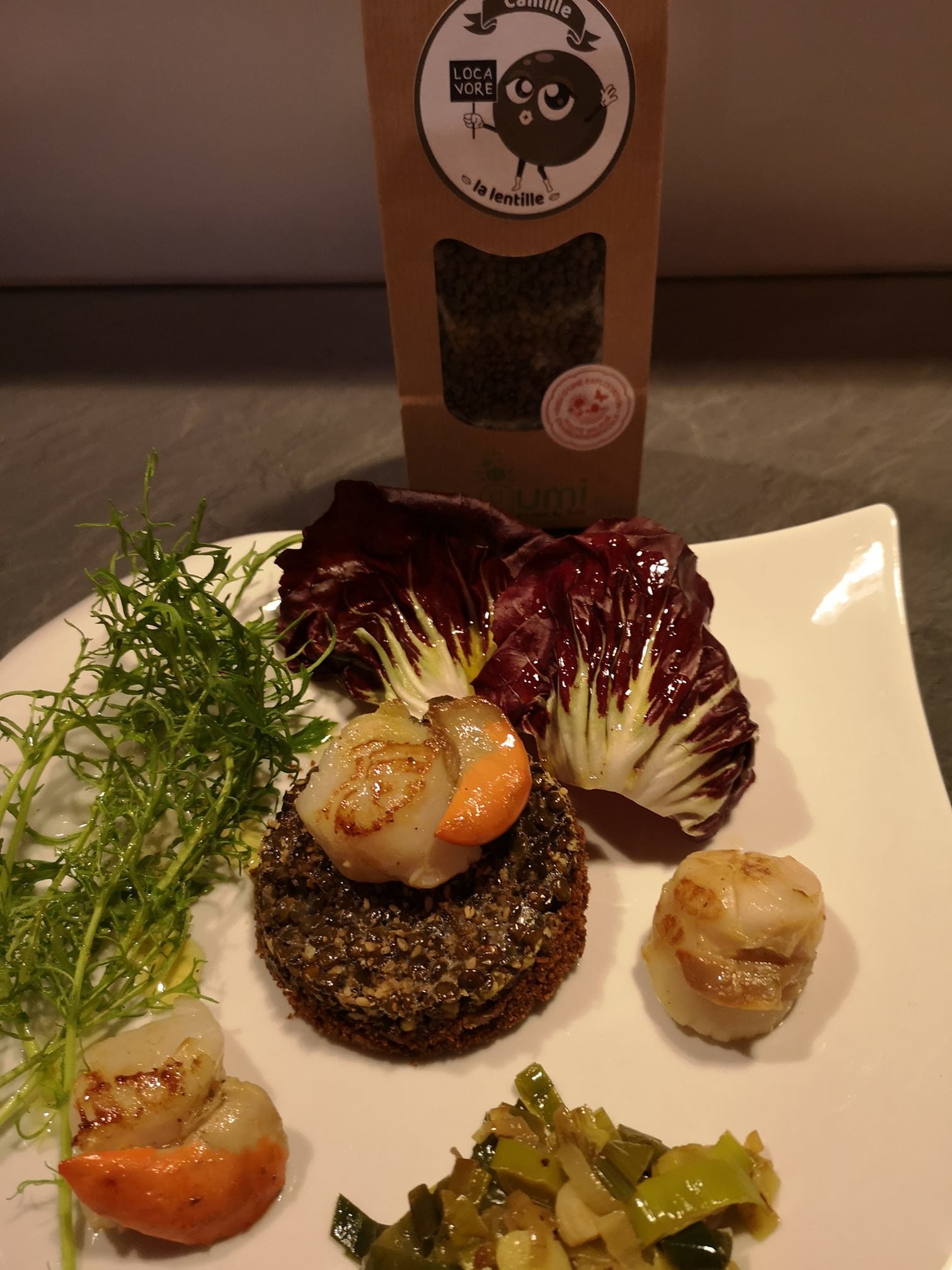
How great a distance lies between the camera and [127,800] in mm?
2607

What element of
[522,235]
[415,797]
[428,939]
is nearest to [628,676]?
[415,797]

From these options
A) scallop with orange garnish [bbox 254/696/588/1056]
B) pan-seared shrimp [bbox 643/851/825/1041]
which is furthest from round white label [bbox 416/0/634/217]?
pan-seared shrimp [bbox 643/851/825/1041]

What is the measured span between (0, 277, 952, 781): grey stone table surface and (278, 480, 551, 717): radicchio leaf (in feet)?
3.75

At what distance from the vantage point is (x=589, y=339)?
3.00m

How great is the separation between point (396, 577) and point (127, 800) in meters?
1.07

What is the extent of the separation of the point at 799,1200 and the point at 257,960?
134cm

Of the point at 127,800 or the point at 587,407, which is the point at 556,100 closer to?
the point at 587,407

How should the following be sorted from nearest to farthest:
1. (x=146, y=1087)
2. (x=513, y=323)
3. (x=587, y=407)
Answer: (x=146, y=1087) < (x=513, y=323) < (x=587, y=407)

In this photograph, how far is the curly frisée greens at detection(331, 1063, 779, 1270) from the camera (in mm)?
1860

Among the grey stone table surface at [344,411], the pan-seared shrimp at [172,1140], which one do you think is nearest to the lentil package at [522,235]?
the grey stone table surface at [344,411]

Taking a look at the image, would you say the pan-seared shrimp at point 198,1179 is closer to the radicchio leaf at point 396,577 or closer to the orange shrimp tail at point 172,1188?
the orange shrimp tail at point 172,1188

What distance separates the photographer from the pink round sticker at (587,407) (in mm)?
3061

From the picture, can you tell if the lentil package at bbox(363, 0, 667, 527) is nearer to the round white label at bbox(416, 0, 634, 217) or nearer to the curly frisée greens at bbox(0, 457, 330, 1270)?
the round white label at bbox(416, 0, 634, 217)

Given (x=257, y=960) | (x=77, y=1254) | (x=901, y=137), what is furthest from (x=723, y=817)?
(x=901, y=137)
